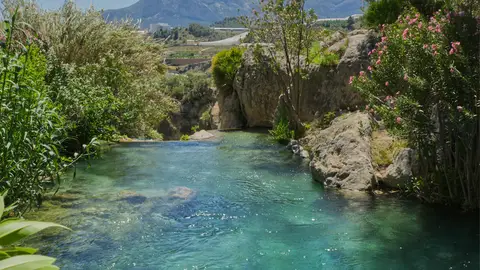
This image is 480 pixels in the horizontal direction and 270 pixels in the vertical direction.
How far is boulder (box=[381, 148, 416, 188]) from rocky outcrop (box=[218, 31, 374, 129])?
687 centimetres

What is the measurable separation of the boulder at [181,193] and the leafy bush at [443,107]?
386 centimetres

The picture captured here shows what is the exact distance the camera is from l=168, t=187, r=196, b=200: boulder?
875 cm

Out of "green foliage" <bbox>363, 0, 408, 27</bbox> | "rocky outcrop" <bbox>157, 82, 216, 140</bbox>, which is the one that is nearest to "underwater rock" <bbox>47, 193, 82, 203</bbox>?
"green foliage" <bbox>363, 0, 408, 27</bbox>

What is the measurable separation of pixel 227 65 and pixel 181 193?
1483 centimetres

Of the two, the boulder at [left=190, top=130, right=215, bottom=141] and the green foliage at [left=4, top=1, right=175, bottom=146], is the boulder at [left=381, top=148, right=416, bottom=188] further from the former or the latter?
the boulder at [left=190, top=130, right=215, bottom=141]

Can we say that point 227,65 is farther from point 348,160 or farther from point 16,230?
point 16,230

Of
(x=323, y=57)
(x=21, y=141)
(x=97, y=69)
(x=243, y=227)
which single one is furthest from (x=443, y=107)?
(x=97, y=69)

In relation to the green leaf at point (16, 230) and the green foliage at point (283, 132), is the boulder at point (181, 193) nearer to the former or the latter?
the green leaf at point (16, 230)

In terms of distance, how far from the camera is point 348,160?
30.9 ft

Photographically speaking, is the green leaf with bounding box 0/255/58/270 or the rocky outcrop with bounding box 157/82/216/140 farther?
the rocky outcrop with bounding box 157/82/216/140

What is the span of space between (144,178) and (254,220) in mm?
3805

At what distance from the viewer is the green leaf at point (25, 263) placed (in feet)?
5.92

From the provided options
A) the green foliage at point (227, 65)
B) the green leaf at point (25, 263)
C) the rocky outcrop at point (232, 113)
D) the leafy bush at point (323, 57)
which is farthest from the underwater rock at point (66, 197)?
the rocky outcrop at point (232, 113)

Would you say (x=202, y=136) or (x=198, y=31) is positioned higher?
(x=198, y=31)
